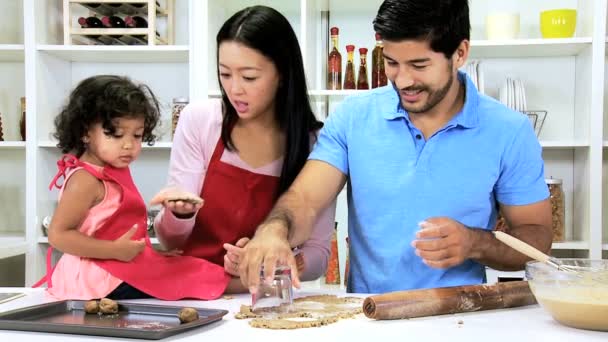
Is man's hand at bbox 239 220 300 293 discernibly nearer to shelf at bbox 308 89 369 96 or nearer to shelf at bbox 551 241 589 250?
shelf at bbox 308 89 369 96

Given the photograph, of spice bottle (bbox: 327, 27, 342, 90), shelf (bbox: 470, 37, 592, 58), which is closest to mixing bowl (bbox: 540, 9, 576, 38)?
shelf (bbox: 470, 37, 592, 58)

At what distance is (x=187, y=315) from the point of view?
3.93 feet

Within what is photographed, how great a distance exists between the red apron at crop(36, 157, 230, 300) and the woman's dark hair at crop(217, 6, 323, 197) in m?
0.31

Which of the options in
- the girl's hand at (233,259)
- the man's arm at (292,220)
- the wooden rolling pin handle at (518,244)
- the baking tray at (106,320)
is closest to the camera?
the baking tray at (106,320)

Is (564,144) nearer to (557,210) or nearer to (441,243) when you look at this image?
(557,210)

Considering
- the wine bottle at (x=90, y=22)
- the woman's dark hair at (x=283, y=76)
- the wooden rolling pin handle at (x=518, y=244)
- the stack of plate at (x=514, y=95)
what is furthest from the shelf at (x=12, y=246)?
the wooden rolling pin handle at (x=518, y=244)

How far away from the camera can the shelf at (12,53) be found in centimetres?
304

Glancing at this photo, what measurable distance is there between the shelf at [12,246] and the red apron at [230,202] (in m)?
1.40

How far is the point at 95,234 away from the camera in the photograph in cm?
157

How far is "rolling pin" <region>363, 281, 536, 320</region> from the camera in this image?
1.22m

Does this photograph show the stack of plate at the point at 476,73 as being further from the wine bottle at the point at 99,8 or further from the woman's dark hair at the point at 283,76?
the wine bottle at the point at 99,8

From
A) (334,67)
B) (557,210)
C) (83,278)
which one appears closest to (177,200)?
(83,278)

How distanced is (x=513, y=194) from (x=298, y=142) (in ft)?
1.73

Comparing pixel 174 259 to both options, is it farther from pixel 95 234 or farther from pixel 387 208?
pixel 387 208
